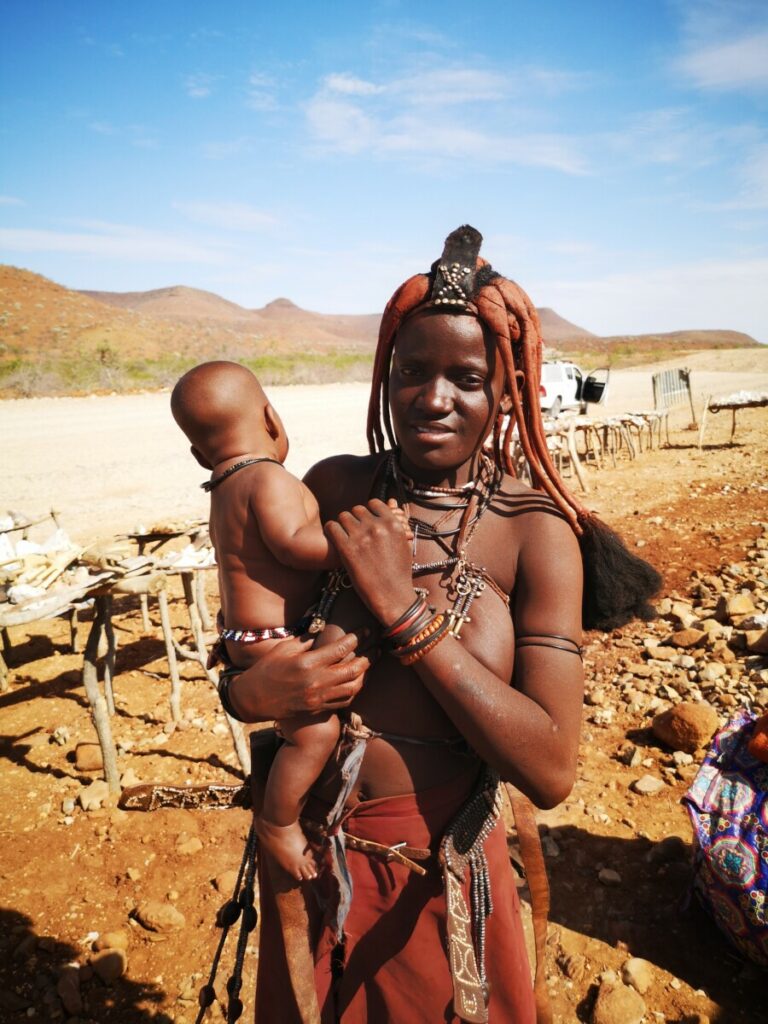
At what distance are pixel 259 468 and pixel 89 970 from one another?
116 inches

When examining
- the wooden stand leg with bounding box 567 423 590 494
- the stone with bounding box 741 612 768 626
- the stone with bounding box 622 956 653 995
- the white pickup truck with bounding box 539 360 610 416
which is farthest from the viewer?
the white pickup truck with bounding box 539 360 610 416

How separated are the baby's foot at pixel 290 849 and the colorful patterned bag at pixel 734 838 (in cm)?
220

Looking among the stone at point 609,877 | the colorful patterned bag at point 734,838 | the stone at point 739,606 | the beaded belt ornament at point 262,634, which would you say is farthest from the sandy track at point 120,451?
the colorful patterned bag at point 734,838

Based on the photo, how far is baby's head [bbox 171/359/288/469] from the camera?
5.94 feet

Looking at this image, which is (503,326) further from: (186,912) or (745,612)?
(745,612)

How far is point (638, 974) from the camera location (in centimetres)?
283

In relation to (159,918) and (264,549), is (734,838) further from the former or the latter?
(159,918)

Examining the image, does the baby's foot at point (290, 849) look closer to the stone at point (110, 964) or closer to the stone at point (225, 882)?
the stone at point (110, 964)

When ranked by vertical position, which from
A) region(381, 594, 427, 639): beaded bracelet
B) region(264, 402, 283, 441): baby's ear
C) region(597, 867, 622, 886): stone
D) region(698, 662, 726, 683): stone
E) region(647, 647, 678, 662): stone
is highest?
region(264, 402, 283, 441): baby's ear

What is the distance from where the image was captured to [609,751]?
14.6 feet

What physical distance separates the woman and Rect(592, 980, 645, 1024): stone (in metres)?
1.42

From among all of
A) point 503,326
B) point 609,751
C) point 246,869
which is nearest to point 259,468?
point 503,326

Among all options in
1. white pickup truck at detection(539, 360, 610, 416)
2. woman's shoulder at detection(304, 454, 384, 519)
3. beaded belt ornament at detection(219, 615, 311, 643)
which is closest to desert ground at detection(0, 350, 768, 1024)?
beaded belt ornament at detection(219, 615, 311, 643)

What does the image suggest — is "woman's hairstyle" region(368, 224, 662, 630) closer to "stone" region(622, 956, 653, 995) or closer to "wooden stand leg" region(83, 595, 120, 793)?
"stone" region(622, 956, 653, 995)
